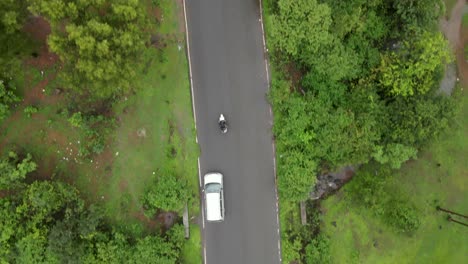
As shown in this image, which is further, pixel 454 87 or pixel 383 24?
pixel 454 87

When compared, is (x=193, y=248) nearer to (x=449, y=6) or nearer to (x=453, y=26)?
(x=453, y=26)

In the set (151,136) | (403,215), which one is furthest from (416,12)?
(151,136)

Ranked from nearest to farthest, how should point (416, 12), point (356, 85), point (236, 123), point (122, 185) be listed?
point (416, 12), point (356, 85), point (122, 185), point (236, 123)

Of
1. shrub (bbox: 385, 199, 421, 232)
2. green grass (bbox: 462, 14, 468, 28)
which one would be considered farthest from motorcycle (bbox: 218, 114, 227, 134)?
green grass (bbox: 462, 14, 468, 28)

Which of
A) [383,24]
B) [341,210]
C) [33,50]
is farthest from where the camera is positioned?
[341,210]

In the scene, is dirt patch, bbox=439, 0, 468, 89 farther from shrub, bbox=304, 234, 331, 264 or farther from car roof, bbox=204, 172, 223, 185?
car roof, bbox=204, 172, 223, 185

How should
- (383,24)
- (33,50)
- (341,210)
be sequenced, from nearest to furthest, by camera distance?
(33,50) < (383,24) < (341,210)

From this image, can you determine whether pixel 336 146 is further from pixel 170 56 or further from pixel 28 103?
pixel 28 103

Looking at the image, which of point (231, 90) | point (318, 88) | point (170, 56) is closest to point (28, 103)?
point (170, 56)

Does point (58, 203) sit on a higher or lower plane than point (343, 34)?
lower
